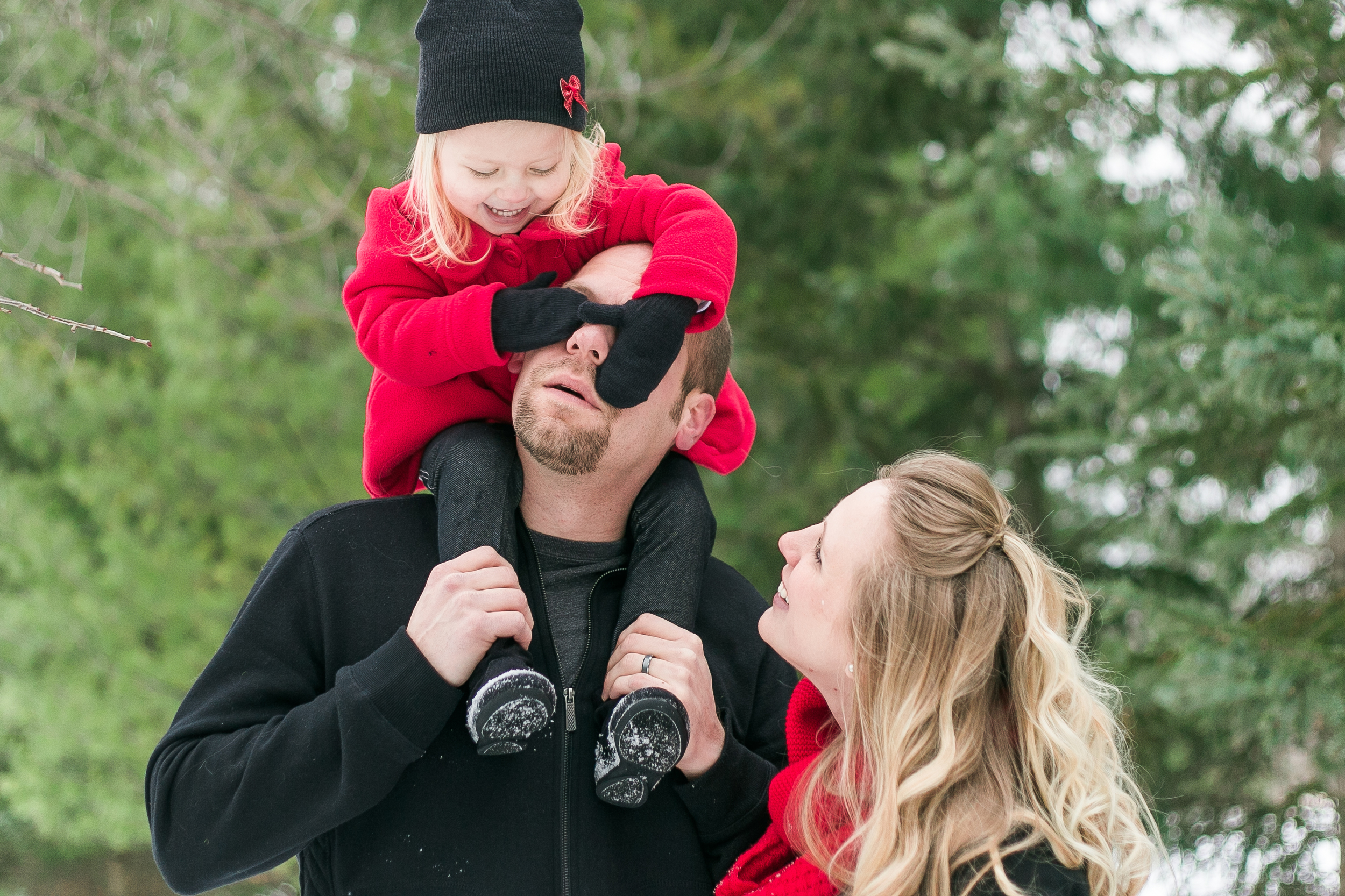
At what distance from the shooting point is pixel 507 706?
173 cm

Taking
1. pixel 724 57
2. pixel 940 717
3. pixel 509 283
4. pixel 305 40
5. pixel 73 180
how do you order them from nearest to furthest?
pixel 940 717 → pixel 509 283 → pixel 73 180 → pixel 305 40 → pixel 724 57

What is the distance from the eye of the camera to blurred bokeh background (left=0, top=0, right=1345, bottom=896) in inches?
131

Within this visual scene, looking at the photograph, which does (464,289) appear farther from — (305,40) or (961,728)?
(305,40)

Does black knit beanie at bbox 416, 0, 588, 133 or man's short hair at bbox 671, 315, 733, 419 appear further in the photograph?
man's short hair at bbox 671, 315, 733, 419

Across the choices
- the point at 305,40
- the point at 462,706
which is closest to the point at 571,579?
the point at 462,706

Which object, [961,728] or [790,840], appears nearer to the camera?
[961,728]

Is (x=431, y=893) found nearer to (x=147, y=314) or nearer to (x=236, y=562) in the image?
(x=236, y=562)

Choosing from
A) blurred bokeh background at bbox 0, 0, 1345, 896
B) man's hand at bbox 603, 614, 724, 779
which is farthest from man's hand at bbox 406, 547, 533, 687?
blurred bokeh background at bbox 0, 0, 1345, 896

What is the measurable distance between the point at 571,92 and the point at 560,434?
0.62 m

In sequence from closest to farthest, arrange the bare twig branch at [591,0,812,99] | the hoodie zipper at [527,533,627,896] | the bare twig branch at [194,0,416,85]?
1. the hoodie zipper at [527,533,627,896]
2. the bare twig branch at [194,0,416,85]
3. the bare twig branch at [591,0,812,99]

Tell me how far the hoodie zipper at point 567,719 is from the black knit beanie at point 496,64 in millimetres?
767

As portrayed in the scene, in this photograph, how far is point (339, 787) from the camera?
66.7 inches

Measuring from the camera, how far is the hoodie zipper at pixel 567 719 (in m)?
1.89

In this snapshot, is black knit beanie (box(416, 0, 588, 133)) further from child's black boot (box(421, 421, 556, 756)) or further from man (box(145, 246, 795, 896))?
child's black boot (box(421, 421, 556, 756))
